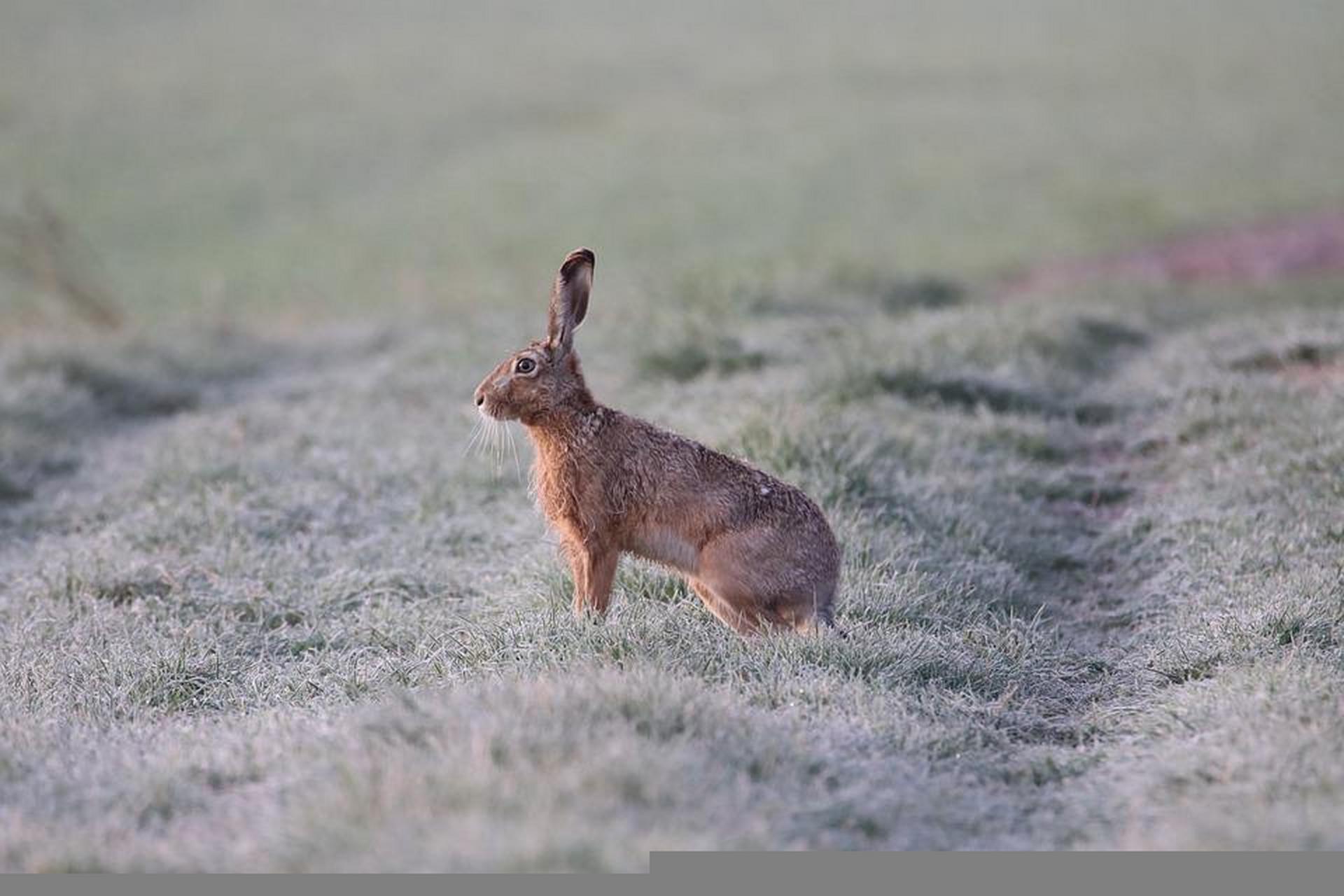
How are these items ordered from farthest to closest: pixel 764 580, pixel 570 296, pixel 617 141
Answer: pixel 617 141 → pixel 570 296 → pixel 764 580

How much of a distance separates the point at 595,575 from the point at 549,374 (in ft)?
2.74

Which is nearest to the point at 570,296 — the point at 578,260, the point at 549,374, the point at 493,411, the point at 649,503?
the point at 578,260

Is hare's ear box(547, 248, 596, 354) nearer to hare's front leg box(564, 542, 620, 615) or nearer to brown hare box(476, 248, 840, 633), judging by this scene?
brown hare box(476, 248, 840, 633)

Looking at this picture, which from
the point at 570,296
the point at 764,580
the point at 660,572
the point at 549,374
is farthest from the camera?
the point at 660,572

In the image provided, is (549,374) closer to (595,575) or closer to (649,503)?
(649,503)

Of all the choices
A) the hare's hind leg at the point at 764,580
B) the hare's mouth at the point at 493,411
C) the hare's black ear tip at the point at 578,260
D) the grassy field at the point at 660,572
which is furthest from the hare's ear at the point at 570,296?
the grassy field at the point at 660,572

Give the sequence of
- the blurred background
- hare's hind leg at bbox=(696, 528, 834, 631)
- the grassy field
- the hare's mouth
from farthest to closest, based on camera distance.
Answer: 1. the blurred background
2. the hare's mouth
3. hare's hind leg at bbox=(696, 528, 834, 631)
4. the grassy field

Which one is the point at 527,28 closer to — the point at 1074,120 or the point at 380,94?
the point at 380,94

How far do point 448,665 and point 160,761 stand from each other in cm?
131

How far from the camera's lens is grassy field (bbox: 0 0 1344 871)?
4250mm

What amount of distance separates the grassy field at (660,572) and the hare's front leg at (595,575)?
167mm

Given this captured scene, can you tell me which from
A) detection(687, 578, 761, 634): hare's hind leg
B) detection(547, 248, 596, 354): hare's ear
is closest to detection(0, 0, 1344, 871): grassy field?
detection(687, 578, 761, 634): hare's hind leg

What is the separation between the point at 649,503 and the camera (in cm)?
592

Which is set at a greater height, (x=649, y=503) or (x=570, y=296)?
(x=570, y=296)
